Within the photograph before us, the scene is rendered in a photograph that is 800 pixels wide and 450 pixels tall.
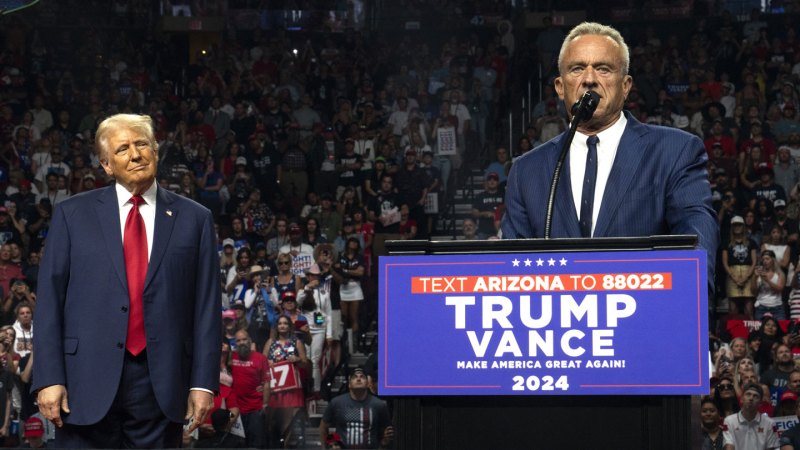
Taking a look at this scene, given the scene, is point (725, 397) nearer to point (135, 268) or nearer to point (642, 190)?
point (135, 268)

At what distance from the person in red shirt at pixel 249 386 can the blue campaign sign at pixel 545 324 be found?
10138 millimetres

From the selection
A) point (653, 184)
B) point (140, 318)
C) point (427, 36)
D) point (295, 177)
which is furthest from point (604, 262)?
point (427, 36)

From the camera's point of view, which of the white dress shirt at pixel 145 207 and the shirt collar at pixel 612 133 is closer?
the shirt collar at pixel 612 133

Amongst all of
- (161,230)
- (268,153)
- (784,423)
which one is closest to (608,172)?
(161,230)

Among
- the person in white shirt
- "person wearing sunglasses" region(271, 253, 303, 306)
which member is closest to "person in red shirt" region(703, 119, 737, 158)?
"person wearing sunglasses" region(271, 253, 303, 306)

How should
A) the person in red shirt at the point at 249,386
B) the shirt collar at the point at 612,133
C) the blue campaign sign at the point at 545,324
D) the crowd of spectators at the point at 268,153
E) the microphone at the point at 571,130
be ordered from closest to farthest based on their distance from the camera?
the blue campaign sign at the point at 545,324 < the microphone at the point at 571,130 < the shirt collar at the point at 612,133 < the person in red shirt at the point at 249,386 < the crowd of spectators at the point at 268,153

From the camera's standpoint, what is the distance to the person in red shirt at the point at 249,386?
1284 centimetres

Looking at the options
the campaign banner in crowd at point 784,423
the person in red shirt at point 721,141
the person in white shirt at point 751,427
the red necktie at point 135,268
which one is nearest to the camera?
the red necktie at point 135,268

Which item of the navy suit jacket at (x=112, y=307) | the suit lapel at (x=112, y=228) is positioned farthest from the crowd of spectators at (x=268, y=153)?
the suit lapel at (x=112, y=228)

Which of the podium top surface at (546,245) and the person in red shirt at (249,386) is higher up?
the podium top surface at (546,245)

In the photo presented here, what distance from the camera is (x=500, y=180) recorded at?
17.7 meters

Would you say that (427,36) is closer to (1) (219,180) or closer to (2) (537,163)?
(1) (219,180)

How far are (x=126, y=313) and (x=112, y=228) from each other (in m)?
0.28

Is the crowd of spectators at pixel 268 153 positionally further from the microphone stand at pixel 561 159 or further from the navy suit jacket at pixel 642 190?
the microphone stand at pixel 561 159
